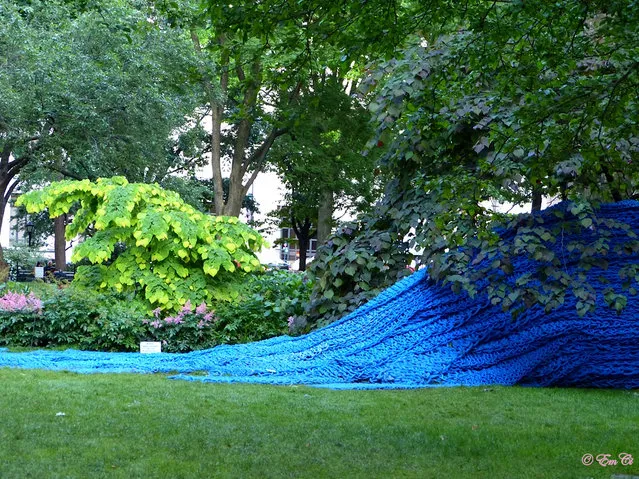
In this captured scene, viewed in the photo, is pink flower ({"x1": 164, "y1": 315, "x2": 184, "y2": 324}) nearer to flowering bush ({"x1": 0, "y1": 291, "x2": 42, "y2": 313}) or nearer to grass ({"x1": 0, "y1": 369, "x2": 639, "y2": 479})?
flowering bush ({"x1": 0, "y1": 291, "x2": 42, "y2": 313})

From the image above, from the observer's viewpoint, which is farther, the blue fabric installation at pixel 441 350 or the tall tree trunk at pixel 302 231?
the tall tree trunk at pixel 302 231

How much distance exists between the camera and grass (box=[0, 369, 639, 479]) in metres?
4.83

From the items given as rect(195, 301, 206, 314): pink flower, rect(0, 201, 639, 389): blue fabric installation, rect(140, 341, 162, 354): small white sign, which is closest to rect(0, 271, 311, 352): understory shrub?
rect(195, 301, 206, 314): pink flower

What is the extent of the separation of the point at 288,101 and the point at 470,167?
54.9 ft

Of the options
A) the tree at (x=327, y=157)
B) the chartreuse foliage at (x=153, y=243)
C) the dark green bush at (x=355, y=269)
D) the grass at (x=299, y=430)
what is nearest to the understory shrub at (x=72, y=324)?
the chartreuse foliage at (x=153, y=243)

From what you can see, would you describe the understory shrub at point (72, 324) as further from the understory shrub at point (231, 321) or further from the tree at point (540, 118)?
the tree at point (540, 118)

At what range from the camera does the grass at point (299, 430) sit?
4.83 metres

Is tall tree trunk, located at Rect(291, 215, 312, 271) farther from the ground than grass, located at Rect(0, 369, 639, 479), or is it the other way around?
tall tree trunk, located at Rect(291, 215, 312, 271)

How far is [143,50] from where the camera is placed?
21141 millimetres

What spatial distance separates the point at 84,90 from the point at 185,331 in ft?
38.2

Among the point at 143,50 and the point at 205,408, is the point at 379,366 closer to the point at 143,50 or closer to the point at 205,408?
the point at 205,408

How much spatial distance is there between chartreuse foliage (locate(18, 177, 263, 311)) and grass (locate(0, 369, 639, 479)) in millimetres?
3476

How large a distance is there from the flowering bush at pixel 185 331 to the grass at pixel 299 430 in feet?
8.63

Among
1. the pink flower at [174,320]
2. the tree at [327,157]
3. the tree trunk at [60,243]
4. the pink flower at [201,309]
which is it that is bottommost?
the pink flower at [174,320]
